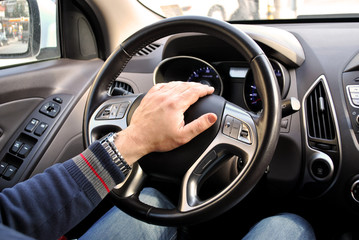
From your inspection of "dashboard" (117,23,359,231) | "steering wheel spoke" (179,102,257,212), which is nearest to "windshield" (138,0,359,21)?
"dashboard" (117,23,359,231)

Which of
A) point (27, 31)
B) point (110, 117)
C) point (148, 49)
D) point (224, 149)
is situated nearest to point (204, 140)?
point (224, 149)

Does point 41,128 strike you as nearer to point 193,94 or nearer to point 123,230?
point 123,230

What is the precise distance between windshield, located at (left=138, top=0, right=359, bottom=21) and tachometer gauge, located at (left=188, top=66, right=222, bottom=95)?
21 centimetres

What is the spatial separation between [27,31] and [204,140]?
111 centimetres

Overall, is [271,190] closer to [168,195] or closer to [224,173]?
[224,173]

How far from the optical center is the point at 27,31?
1545 mm

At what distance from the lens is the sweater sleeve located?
696 millimetres

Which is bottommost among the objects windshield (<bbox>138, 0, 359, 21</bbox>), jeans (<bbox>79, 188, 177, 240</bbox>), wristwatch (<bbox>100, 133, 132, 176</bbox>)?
jeans (<bbox>79, 188, 177, 240</bbox>)

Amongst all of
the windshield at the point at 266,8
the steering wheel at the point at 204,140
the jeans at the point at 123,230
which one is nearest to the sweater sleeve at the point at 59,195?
the steering wheel at the point at 204,140

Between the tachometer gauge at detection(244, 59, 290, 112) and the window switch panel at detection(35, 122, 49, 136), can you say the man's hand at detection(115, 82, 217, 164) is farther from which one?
the window switch panel at detection(35, 122, 49, 136)

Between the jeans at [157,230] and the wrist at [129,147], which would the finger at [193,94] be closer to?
the wrist at [129,147]

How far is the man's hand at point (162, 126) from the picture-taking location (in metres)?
0.84

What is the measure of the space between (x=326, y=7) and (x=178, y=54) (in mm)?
696

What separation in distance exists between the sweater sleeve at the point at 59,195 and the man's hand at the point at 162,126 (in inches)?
3.4
